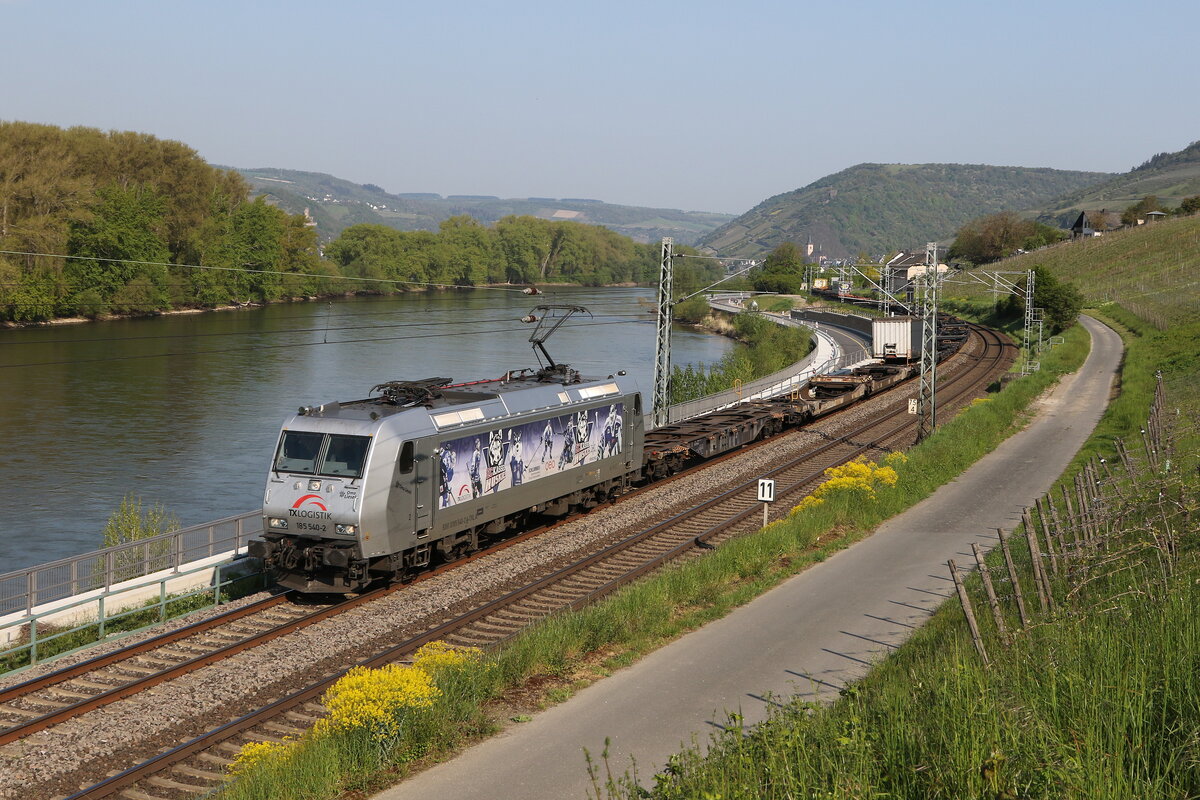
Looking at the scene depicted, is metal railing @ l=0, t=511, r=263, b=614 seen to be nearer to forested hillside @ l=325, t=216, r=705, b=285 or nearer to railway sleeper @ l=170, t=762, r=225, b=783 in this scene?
railway sleeper @ l=170, t=762, r=225, b=783

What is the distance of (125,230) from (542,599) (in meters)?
83.2

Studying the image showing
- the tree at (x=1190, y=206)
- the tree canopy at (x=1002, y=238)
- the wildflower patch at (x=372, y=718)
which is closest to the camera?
the wildflower patch at (x=372, y=718)

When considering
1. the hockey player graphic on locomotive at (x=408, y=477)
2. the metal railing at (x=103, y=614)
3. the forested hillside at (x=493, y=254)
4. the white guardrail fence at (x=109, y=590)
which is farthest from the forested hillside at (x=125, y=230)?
the metal railing at (x=103, y=614)

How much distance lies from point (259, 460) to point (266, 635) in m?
27.6

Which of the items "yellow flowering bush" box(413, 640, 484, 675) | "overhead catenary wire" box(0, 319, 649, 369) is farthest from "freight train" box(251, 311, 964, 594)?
"overhead catenary wire" box(0, 319, 649, 369)

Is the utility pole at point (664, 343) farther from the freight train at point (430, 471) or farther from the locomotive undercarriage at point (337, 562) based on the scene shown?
the locomotive undercarriage at point (337, 562)

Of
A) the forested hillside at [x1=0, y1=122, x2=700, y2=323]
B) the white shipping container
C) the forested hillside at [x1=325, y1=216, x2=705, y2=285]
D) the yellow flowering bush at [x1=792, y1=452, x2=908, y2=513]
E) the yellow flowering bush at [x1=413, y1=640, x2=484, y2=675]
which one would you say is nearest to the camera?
the yellow flowering bush at [x1=413, y1=640, x2=484, y2=675]

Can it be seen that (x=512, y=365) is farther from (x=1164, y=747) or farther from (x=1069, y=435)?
(x=1164, y=747)

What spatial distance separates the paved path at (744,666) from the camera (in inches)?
400

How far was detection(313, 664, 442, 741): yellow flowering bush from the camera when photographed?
1084cm

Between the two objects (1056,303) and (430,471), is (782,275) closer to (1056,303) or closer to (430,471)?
(1056,303)

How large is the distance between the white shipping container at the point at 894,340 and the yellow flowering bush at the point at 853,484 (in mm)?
33602

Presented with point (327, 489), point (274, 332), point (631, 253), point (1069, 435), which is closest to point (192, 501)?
point (327, 489)

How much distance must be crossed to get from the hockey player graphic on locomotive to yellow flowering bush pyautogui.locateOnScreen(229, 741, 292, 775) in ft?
21.2
